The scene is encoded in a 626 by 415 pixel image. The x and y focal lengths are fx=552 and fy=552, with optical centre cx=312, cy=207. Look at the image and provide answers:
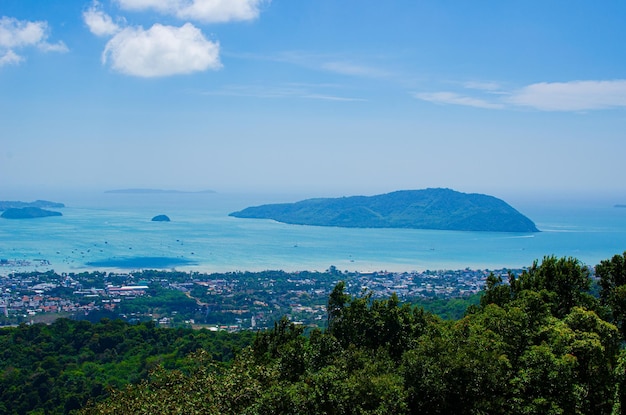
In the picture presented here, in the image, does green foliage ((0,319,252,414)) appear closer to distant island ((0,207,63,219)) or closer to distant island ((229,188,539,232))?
distant island ((229,188,539,232))

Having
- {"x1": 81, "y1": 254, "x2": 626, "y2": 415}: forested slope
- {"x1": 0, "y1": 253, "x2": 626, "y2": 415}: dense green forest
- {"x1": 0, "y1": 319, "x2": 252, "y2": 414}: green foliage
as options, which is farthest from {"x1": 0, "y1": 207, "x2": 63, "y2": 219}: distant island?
{"x1": 81, "y1": 254, "x2": 626, "y2": 415}: forested slope

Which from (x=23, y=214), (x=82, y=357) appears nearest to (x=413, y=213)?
(x=23, y=214)

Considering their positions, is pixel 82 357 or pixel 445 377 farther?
pixel 82 357

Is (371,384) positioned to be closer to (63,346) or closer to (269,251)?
(63,346)

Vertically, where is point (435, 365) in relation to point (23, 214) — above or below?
below

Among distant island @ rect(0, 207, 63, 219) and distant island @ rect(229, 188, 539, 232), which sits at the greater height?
distant island @ rect(229, 188, 539, 232)

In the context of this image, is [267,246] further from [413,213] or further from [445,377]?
[445,377]
